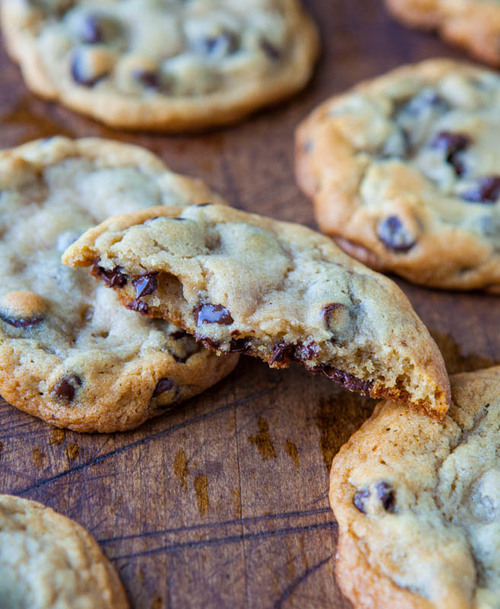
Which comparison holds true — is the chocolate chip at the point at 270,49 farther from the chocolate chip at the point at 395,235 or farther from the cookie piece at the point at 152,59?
the chocolate chip at the point at 395,235

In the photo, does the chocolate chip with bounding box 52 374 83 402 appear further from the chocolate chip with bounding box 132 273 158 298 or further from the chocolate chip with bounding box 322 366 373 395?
the chocolate chip with bounding box 322 366 373 395

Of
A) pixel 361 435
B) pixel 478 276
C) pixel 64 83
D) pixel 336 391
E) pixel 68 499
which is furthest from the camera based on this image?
pixel 64 83

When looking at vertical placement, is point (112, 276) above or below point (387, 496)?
above

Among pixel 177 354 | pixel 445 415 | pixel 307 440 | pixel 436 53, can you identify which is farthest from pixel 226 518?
pixel 436 53

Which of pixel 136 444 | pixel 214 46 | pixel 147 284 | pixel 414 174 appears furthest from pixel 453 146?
pixel 136 444

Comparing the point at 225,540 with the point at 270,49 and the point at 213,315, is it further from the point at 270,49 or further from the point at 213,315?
the point at 270,49

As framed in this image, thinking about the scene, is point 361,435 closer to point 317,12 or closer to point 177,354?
point 177,354

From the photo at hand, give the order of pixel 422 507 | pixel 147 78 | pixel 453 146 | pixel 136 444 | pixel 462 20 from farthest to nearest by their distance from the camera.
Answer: pixel 462 20 → pixel 147 78 → pixel 453 146 → pixel 136 444 → pixel 422 507

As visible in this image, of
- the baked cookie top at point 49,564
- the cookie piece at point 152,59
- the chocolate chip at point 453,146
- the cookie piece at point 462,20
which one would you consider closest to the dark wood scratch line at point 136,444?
the baked cookie top at point 49,564
